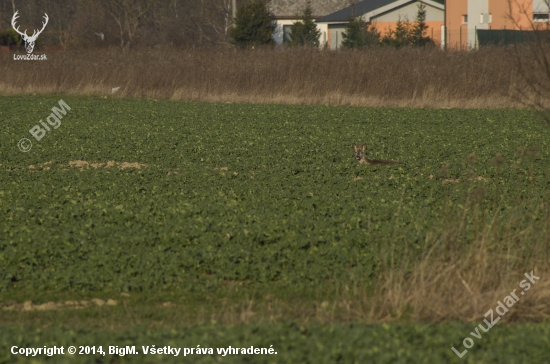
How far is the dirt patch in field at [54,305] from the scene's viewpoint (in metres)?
6.96

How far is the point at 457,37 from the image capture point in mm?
44125

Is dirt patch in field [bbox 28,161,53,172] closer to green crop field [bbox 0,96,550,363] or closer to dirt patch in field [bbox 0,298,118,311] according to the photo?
green crop field [bbox 0,96,550,363]

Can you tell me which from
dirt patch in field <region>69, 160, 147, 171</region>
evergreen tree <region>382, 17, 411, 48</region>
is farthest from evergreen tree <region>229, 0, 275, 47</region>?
dirt patch in field <region>69, 160, 147, 171</region>

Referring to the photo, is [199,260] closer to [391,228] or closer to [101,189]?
[391,228]

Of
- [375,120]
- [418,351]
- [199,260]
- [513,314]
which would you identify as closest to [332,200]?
[199,260]

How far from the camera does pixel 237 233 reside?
27.7ft

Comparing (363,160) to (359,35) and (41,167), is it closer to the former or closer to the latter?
(41,167)

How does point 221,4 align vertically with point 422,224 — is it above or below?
above

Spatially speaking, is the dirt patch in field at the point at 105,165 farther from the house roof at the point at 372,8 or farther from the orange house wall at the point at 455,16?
the orange house wall at the point at 455,16

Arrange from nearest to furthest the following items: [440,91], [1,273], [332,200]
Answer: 1. [1,273]
2. [332,200]
3. [440,91]

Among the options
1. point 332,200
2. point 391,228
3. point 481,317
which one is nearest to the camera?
point 481,317

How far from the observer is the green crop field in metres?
5.55

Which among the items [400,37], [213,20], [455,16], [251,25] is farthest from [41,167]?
[213,20]

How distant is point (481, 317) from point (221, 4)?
175ft
